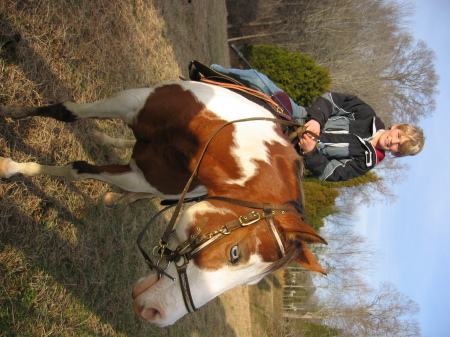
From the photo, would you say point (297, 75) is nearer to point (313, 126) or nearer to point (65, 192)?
point (313, 126)

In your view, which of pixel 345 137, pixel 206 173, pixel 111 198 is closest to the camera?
pixel 206 173

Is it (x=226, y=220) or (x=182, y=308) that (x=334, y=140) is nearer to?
(x=226, y=220)

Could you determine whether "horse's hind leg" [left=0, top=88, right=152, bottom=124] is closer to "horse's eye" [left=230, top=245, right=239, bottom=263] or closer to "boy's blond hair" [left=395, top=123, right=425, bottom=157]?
"horse's eye" [left=230, top=245, right=239, bottom=263]

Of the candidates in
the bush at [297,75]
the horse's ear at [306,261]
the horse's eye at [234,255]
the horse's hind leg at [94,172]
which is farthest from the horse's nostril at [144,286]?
the bush at [297,75]

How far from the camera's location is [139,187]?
9.06ft

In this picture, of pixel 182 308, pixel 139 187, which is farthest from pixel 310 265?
pixel 139 187

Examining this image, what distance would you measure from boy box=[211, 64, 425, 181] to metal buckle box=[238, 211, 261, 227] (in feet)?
5.84

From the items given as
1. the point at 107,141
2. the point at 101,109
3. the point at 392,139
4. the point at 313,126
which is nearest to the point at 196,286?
the point at 101,109

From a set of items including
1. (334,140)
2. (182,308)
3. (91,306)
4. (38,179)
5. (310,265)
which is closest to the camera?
(182,308)

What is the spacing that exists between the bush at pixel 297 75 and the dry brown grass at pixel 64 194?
343 inches

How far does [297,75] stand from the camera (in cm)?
Answer: 1283

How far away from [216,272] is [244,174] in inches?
28.9

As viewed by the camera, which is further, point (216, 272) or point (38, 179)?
point (38, 179)

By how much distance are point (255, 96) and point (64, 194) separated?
233cm
